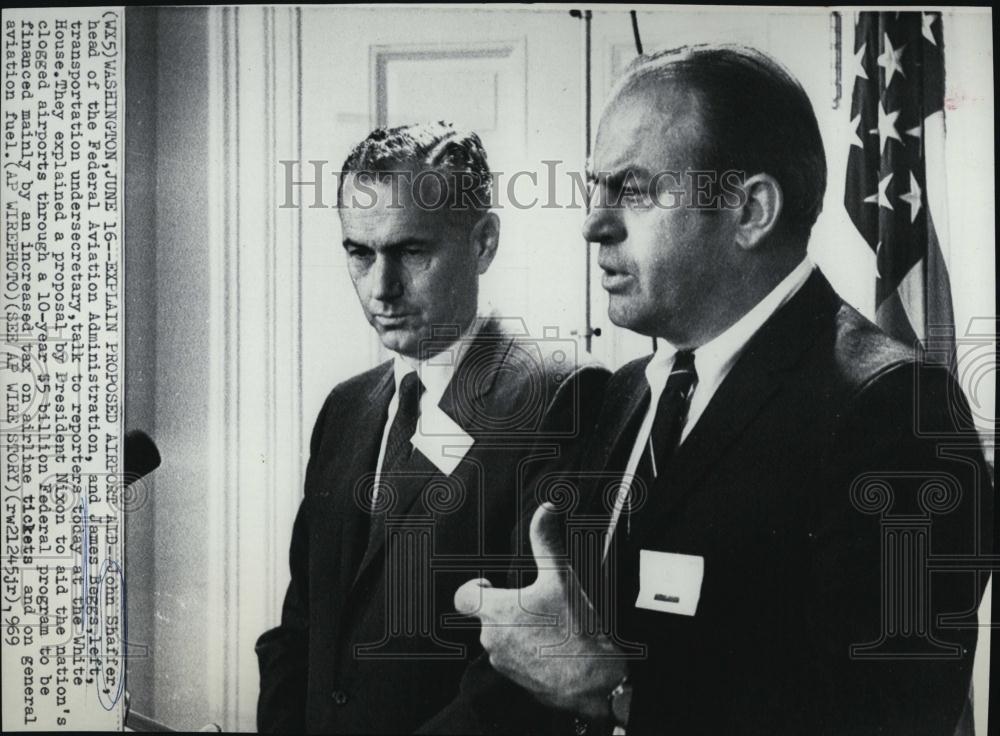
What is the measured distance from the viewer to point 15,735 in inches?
103

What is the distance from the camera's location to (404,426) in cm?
253

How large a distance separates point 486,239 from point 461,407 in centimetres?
46

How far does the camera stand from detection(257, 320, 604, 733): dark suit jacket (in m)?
2.47

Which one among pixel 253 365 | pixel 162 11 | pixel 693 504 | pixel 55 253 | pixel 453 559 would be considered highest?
pixel 162 11

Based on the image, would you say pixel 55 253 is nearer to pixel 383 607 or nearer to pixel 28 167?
pixel 28 167

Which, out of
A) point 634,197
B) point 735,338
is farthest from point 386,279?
point 735,338

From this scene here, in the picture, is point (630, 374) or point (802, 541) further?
point (630, 374)

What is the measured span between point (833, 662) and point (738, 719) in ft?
0.93

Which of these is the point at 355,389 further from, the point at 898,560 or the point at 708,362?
the point at 898,560

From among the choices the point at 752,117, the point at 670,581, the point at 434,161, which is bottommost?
the point at 670,581

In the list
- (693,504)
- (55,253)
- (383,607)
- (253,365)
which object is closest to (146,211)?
(55,253)

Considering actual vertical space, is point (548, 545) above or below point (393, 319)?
below

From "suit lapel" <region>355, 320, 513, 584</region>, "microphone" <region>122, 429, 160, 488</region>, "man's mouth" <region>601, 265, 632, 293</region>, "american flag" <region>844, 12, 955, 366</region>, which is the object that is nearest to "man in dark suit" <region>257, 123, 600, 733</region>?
"suit lapel" <region>355, 320, 513, 584</region>

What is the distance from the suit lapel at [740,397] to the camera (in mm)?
2350
